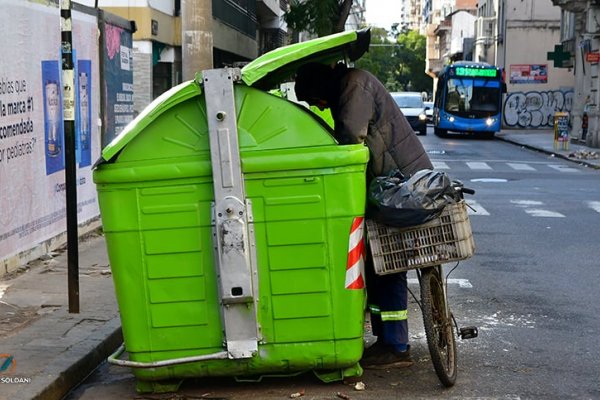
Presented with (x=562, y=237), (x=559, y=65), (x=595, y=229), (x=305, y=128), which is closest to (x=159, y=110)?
(x=305, y=128)

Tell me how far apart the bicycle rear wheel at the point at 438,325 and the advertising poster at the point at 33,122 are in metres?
4.25

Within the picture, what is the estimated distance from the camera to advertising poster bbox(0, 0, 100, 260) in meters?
8.85

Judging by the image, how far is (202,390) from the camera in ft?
19.1

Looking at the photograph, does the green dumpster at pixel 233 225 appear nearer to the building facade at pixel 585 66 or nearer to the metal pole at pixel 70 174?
the metal pole at pixel 70 174

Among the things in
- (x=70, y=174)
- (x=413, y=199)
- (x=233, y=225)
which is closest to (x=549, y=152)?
(x=70, y=174)

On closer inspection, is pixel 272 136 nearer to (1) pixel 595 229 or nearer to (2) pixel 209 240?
(2) pixel 209 240

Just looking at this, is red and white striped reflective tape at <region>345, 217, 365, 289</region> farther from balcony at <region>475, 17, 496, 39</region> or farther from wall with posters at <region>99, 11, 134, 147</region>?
balcony at <region>475, 17, 496, 39</region>


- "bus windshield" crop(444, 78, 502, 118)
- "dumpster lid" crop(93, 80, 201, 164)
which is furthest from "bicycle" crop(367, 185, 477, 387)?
"bus windshield" crop(444, 78, 502, 118)

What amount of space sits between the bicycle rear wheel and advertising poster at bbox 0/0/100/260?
425cm

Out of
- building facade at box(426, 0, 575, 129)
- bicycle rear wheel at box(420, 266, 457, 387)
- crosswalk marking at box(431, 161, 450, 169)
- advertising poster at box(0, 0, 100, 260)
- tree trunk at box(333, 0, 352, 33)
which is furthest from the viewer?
building facade at box(426, 0, 575, 129)

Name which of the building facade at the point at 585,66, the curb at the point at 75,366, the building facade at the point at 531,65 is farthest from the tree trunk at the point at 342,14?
the building facade at the point at 531,65

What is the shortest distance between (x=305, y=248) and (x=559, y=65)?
42096mm

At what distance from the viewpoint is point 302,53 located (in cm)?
557

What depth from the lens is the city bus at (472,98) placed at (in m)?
43.0
